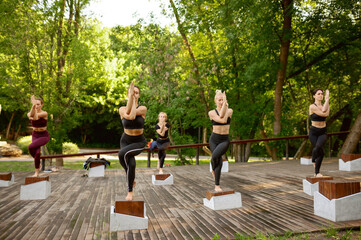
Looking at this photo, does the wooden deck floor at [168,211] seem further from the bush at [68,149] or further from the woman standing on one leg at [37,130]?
the bush at [68,149]

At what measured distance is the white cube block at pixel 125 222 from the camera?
3.81 metres

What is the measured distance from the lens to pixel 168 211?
470cm

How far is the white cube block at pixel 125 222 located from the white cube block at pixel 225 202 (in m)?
1.36

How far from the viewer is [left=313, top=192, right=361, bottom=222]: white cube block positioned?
3.98 metres

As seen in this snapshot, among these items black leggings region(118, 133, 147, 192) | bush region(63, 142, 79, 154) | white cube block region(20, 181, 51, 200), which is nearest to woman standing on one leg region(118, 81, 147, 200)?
black leggings region(118, 133, 147, 192)

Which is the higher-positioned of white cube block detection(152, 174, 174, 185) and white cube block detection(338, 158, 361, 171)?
white cube block detection(338, 158, 361, 171)

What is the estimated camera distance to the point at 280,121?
1220cm

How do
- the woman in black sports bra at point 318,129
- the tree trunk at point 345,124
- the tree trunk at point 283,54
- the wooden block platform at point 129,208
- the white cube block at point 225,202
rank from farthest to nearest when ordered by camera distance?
the tree trunk at point 345,124
the tree trunk at point 283,54
the woman in black sports bra at point 318,129
the white cube block at point 225,202
the wooden block platform at point 129,208

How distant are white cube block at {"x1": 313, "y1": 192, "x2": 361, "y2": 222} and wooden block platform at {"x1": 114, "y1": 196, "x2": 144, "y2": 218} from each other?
2795mm

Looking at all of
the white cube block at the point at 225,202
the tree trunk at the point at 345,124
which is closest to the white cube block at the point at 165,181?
the white cube block at the point at 225,202

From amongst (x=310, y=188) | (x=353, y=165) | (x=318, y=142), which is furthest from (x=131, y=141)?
(x=353, y=165)

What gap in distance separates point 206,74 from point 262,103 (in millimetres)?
3043

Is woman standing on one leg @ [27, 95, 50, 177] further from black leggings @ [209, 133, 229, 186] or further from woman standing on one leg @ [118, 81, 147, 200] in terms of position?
black leggings @ [209, 133, 229, 186]

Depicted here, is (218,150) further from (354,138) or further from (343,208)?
(354,138)
